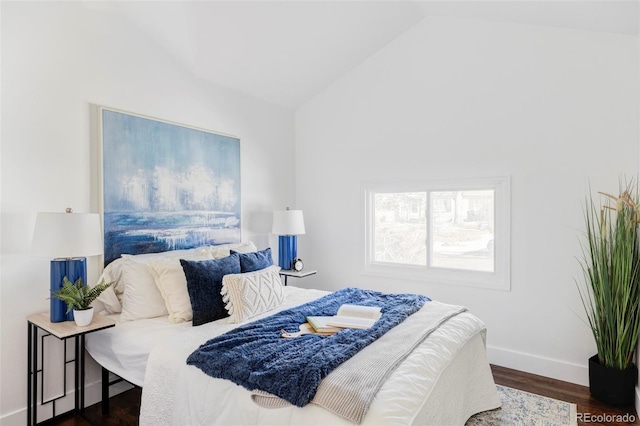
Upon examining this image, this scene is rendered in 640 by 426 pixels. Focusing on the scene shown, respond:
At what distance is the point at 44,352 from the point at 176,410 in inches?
48.0

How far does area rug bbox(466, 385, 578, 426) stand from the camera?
2.43 metres

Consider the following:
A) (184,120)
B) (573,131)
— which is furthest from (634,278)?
(184,120)

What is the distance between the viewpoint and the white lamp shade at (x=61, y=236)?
6.94 feet

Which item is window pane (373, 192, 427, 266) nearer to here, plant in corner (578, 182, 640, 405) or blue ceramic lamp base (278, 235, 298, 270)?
blue ceramic lamp base (278, 235, 298, 270)

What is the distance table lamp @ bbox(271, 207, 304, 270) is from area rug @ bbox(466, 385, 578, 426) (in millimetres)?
2297

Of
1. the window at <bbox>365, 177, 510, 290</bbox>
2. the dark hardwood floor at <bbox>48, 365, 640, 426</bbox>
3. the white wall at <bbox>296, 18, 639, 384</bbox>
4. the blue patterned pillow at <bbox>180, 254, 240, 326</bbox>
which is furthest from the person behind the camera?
the window at <bbox>365, 177, 510, 290</bbox>

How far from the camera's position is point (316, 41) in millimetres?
3578

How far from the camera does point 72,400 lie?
2.56 meters

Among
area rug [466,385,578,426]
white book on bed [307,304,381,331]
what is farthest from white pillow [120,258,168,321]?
area rug [466,385,578,426]

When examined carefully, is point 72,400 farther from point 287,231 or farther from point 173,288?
point 287,231

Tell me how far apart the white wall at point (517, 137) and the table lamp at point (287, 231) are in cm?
63

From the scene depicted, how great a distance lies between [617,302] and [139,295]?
10.7 feet

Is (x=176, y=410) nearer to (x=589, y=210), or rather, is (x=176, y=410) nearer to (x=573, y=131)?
(x=589, y=210)

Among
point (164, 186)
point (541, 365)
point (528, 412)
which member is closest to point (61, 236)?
point (164, 186)
